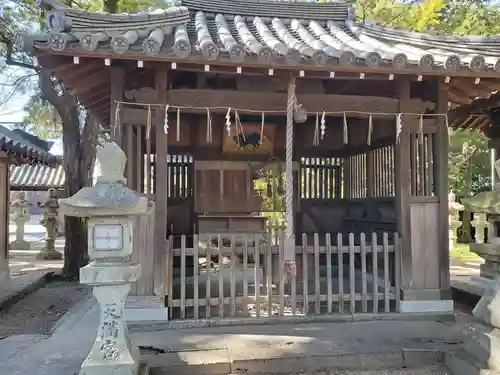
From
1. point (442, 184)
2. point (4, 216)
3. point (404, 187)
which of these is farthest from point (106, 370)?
point (4, 216)

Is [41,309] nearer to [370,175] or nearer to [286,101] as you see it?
[286,101]

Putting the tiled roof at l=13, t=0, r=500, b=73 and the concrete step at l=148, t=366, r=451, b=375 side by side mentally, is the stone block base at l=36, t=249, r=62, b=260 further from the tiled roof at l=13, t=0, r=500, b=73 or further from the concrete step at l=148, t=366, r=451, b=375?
the concrete step at l=148, t=366, r=451, b=375

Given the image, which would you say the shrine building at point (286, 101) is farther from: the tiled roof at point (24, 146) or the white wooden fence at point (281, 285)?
the tiled roof at point (24, 146)

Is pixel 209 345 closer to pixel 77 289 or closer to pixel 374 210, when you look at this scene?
pixel 374 210

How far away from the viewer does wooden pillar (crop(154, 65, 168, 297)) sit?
6.27 meters

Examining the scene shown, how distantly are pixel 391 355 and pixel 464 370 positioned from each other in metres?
0.76

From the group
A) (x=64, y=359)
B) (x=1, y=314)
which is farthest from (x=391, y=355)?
(x=1, y=314)

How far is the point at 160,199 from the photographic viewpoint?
637 centimetres

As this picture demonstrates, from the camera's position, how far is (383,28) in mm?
7887

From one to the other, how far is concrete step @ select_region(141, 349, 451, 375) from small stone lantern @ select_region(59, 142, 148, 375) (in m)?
0.57

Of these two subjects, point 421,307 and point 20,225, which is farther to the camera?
point 20,225

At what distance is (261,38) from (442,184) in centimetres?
346

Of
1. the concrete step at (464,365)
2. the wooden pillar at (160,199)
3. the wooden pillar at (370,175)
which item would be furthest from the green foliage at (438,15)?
the concrete step at (464,365)

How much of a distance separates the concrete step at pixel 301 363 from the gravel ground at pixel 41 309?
284 centimetres
